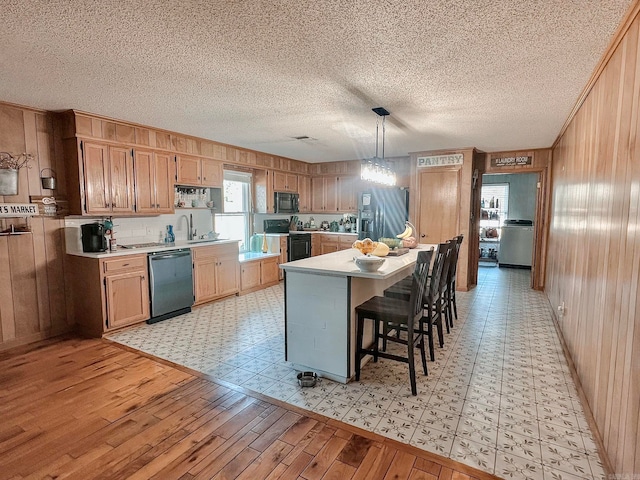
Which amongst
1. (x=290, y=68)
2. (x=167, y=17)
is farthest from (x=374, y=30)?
(x=167, y=17)

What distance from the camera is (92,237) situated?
12.3 ft

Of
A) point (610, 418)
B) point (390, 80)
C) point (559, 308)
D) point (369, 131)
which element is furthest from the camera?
point (369, 131)

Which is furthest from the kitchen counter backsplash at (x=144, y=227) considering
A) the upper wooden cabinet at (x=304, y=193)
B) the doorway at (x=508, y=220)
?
the doorway at (x=508, y=220)

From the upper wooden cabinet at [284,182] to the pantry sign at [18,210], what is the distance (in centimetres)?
366

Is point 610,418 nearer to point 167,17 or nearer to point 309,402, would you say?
point 309,402

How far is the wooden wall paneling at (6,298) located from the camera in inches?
132

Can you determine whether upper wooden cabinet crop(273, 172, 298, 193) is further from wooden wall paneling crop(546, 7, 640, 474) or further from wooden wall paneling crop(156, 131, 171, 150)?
wooden wall paneling crop(546, 7, 640, 474)

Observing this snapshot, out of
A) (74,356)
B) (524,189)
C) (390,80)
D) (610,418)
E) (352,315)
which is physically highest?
(390,80)

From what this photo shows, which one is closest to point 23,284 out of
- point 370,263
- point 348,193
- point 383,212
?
point 370,263

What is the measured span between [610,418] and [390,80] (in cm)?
254

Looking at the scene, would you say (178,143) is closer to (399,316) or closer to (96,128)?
(96,128)

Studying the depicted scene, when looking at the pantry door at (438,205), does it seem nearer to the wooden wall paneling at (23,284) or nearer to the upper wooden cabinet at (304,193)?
the upper wooden cabinet at (304,193)

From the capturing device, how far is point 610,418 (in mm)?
1786

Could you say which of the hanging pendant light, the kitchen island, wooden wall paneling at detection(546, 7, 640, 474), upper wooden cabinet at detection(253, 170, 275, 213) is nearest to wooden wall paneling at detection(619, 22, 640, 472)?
wooden wall paneling at detection(546, 7, 640, 474)
